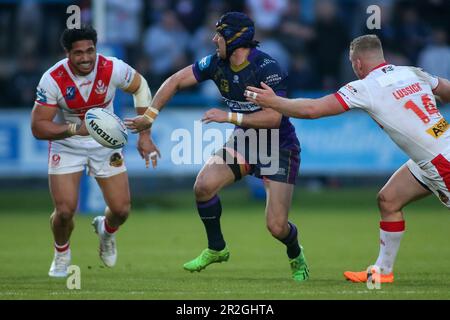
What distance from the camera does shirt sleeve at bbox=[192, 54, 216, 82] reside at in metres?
10.9

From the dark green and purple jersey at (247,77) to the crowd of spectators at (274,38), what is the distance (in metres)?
8.85

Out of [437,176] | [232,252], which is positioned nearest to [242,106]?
[437,176]

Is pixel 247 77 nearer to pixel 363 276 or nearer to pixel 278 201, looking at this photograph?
pixel 278 201

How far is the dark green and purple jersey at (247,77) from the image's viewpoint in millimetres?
10562

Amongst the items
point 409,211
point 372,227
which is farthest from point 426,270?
point 409,211

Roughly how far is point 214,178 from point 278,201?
70 centimetres

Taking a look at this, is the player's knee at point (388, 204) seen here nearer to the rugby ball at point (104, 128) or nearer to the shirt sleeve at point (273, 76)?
the shirt sleeve at point (273, 76)

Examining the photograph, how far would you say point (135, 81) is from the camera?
1122cm

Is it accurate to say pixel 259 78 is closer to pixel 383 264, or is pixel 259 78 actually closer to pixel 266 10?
pixel 383 264

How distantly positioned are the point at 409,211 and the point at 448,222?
5.59 feet

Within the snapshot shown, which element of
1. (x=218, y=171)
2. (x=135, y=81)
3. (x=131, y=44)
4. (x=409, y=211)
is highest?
(x=135, y=81)

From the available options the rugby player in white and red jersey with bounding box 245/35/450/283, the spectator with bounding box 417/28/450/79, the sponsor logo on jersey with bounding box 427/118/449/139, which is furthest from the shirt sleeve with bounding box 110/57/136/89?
the spectator with bounding box 417/28/450/79

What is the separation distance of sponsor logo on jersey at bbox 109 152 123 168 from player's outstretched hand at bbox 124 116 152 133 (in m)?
0.70

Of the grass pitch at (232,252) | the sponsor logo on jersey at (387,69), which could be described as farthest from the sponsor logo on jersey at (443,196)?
the sponsor logo on jersey at (387,69)
